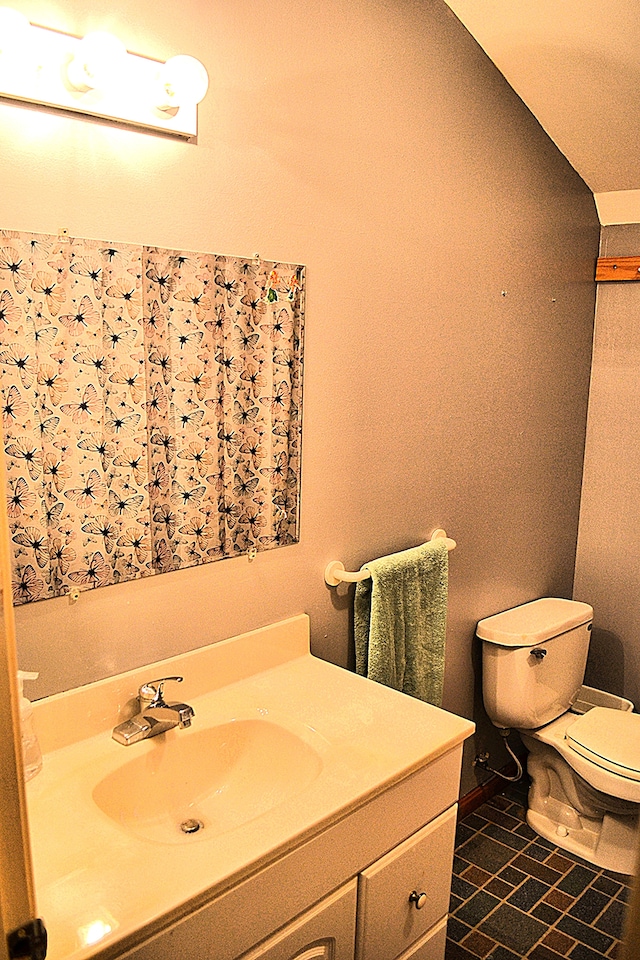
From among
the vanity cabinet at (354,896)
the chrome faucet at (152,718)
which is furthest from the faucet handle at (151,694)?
the vanity cabinet at (354,896)

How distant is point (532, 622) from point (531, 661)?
0.14m

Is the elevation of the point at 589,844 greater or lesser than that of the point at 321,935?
lesser

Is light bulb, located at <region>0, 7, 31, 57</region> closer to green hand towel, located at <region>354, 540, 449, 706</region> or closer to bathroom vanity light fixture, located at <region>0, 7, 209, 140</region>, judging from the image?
bathroom vanity light fixture, located at <region>0, 7, 209, 140</region>

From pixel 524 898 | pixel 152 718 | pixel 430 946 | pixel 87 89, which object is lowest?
pixel 524 898

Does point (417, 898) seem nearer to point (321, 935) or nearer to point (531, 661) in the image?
point (321, 935)

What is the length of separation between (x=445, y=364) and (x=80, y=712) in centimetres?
131

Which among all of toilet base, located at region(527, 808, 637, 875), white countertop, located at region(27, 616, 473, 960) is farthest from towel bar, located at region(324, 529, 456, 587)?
toilet base, located at region(527, 808, 637, 875)

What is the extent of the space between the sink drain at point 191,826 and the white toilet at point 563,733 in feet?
4.10

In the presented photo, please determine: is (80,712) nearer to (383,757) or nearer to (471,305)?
(383,757)

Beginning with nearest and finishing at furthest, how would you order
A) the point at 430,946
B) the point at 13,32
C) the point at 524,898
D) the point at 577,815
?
the point at 13,32 → the point at 430,946 → the point at 524,898 → the point at 577,815

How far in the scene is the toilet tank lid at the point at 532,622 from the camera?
242 centimetres

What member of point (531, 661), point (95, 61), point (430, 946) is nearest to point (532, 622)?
point (531, 661)

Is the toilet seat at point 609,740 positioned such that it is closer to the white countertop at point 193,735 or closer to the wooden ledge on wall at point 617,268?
the white countertop at point 193,735

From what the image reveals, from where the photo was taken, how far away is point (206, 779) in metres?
1.52
